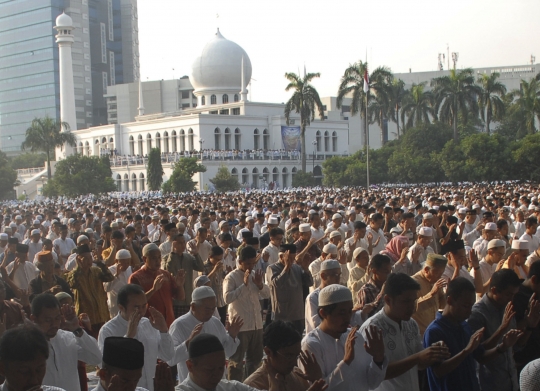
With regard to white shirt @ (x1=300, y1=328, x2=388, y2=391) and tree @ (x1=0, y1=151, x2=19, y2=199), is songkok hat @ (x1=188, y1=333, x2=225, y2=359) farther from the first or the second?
tree @ (x1=0, y1=151, x2=19, y2=199)

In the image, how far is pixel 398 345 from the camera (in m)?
4.71

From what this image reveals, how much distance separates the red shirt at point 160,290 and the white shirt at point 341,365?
2694mm

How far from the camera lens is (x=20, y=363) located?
381 cm

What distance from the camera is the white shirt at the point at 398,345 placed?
4.70m

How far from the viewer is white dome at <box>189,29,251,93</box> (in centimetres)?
7450

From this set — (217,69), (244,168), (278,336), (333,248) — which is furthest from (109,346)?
(217,69)

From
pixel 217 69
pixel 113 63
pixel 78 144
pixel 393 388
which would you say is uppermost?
pixel 113 63

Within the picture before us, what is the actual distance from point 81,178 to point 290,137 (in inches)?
1000

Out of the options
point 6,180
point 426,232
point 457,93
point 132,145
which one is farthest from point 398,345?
point 132,145

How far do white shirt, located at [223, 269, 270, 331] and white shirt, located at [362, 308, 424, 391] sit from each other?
2704 mm

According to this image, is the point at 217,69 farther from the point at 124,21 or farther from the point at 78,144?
the point at 124,21

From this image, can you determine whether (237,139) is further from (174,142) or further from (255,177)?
(174,142)

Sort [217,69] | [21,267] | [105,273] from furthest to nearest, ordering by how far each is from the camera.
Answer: [217,69] < [21,267] < [105,273]

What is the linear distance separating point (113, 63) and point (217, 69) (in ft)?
149
